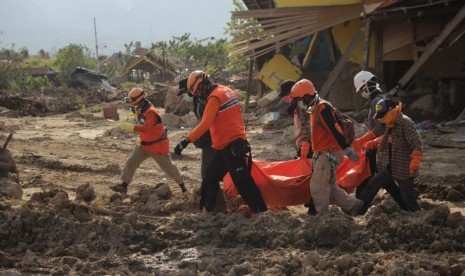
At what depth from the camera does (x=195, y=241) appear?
5.92 m

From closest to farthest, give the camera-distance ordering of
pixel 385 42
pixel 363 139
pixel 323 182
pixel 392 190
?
pixel 323 182 → pixel 392 190 → pixel 363 139 → pixel 385 42

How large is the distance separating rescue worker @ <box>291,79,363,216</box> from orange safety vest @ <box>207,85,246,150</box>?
2.22 feet

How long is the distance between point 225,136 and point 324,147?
1031mm

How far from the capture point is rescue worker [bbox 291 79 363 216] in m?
6.25

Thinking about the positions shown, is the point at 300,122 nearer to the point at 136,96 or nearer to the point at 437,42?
the point at 136,96

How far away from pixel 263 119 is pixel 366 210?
9787mm

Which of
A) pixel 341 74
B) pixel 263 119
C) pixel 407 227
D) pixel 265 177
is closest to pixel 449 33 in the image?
pixel 341 74

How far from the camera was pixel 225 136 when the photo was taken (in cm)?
664

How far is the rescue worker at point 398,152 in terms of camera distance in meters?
6.20

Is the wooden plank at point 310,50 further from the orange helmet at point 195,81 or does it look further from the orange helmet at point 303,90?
the orange helmet at point 303,90

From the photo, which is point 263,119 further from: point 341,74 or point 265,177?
point 265,177

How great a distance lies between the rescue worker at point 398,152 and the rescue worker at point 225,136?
50.3 inches

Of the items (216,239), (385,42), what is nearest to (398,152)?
(216,239)

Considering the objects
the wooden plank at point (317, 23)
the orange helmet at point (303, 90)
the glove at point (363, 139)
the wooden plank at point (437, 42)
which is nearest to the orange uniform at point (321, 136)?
the orange helmet at point (303, 90)
